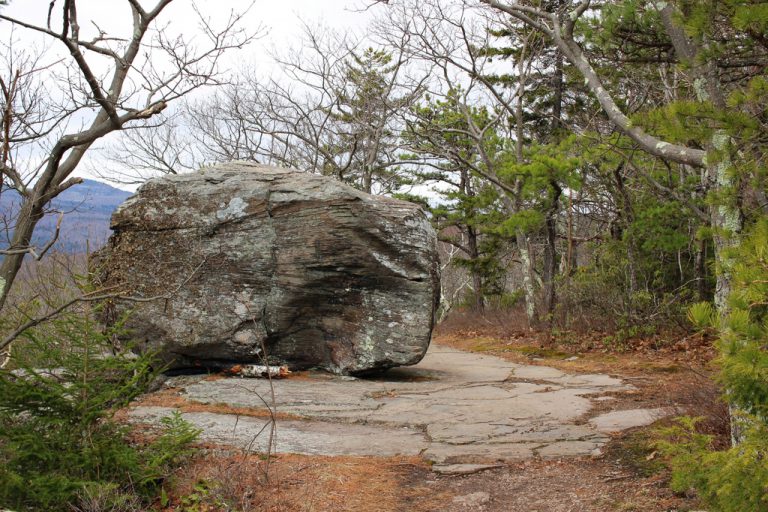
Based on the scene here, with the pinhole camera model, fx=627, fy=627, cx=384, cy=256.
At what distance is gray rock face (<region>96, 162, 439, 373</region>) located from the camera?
8.14 metres

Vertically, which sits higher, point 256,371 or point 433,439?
point 256,371

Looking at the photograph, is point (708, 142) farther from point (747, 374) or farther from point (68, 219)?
point (68, 219)

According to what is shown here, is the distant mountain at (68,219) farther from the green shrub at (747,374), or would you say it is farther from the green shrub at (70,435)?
the green shrub at (747,374)

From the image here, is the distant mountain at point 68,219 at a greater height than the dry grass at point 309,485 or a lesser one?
greater

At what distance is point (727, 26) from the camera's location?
13.1 ft

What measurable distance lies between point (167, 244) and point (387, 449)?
451 cm

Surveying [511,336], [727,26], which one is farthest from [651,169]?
[727,26]

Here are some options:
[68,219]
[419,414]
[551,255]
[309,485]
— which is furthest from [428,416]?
[551,255]

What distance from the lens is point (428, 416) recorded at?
631 centimetres

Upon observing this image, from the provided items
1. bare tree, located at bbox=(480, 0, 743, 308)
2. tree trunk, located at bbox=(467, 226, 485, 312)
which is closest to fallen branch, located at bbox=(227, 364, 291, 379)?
bare tree, located at bbox=(480, 0, 743, 308)

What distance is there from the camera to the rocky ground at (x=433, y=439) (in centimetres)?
412

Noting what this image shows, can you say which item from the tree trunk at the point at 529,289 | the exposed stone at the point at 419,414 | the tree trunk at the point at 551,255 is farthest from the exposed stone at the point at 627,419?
the tree trunk at the point at 529,289

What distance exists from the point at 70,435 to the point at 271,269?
4.51 m

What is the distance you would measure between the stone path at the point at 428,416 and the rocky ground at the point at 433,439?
2 centimetres
